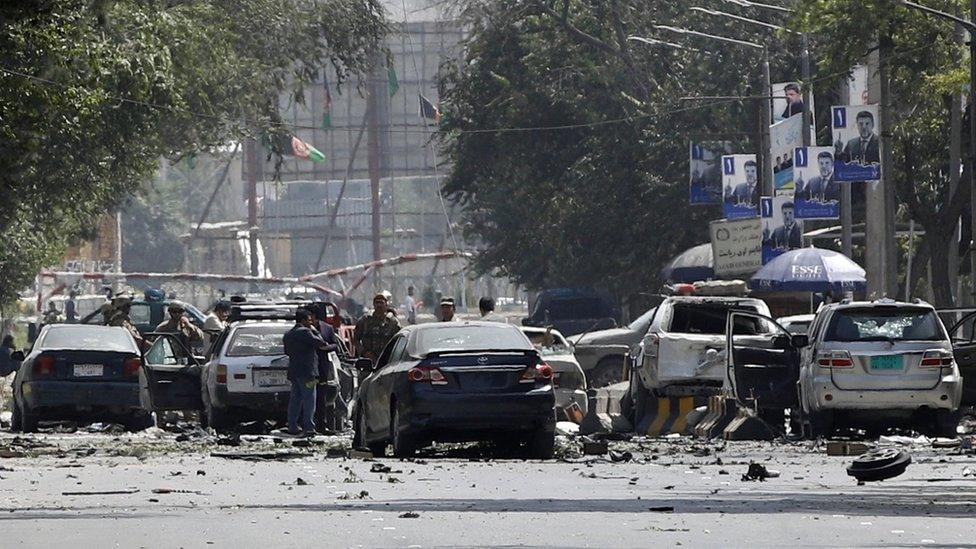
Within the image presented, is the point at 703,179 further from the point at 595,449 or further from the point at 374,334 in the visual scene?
the point at 595,449

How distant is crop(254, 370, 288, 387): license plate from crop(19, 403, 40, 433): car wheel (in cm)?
311

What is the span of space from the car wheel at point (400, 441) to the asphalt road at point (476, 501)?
28cm

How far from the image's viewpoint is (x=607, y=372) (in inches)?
1601

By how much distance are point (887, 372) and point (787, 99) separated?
22480 mm

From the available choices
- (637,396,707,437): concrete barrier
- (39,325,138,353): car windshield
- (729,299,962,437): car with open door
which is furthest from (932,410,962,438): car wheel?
(39,325,138,353): car windshield

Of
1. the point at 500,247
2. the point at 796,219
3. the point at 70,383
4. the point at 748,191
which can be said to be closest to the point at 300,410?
the point at 70,383

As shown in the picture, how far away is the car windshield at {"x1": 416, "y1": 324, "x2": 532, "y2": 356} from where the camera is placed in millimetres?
22438

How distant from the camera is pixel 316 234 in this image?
15712 centimetres

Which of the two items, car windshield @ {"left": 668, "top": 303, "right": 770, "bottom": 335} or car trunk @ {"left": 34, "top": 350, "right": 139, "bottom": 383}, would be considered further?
car trunk @ {"left": 34, "top": 350, "right": 139, "bottom": 383}

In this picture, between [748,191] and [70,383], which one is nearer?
[70,383]

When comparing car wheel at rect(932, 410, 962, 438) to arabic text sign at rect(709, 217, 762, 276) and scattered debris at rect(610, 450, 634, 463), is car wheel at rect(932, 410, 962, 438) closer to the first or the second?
scattered debris at rect(610, 450, 634, 463)

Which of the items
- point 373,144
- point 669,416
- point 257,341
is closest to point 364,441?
point 257,341

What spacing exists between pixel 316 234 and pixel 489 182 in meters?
88.0

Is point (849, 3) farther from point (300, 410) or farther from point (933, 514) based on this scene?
point (933, 514)
